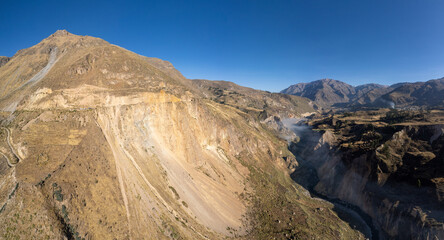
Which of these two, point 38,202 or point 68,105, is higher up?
point 68,105

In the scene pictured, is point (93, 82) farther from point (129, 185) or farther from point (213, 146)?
point (213, 146)

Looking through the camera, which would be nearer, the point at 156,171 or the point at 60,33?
the point at 156,171

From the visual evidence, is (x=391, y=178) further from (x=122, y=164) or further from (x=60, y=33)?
(x=60, y=33)

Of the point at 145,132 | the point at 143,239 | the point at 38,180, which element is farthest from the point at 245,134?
the point at 38,180

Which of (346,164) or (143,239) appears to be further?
(346,164)

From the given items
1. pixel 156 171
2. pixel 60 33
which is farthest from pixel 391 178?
pixel 60 33

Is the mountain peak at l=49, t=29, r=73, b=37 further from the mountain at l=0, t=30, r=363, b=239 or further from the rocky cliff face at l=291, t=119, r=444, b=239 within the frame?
the rocky cliff face at l=291, t=119, r=444, b=239

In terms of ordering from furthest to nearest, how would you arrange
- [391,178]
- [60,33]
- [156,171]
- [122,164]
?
1. [60,33]
2. [391,178]
3. [156,171]
4. [122,164]
